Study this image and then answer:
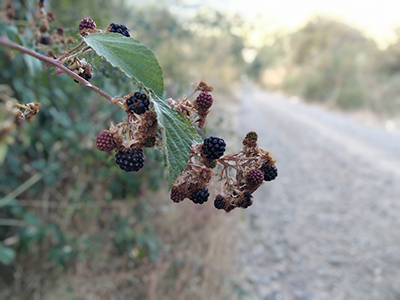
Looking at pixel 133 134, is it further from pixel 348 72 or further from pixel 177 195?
pixel 348 72

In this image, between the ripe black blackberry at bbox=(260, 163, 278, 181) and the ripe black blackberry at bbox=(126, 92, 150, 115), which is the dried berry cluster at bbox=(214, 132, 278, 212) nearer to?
the ripe black blackberry at bbox=(260, 163, 278, 181)

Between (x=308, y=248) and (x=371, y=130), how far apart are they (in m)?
6.38

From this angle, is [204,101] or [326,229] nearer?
[204,101]

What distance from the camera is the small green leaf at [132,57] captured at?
16.3 inches

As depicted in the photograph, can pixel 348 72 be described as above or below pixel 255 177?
above

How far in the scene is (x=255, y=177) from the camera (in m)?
0.47

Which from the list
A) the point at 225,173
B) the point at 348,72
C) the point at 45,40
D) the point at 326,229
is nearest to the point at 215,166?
the point at 225,173

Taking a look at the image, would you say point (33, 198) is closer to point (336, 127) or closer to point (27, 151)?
point (27, 151)

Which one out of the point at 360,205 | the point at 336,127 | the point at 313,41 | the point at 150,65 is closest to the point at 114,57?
the point at 150,65

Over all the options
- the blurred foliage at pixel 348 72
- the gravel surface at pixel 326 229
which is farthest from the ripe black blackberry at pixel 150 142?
the blurred foliage at pixel 348 72

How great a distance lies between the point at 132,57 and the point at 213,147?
165 mm

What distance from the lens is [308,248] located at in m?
3.55

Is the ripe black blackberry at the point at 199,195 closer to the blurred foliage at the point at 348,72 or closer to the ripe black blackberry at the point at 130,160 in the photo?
the ripe black blackberry at the point at 130,160

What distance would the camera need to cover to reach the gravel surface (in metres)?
2.97
